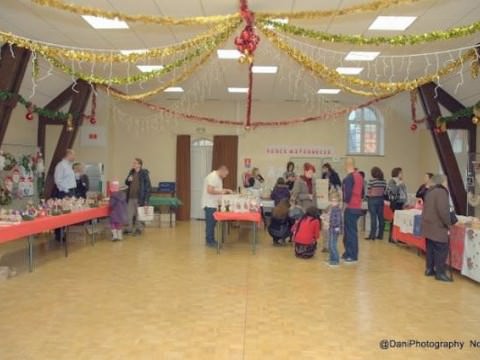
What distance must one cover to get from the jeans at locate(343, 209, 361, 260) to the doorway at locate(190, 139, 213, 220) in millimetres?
6719

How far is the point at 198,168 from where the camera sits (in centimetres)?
1304

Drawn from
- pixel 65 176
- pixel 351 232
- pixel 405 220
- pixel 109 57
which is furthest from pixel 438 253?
pixel 65 176

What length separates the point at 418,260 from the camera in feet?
23.3

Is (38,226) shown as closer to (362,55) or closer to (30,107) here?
(30,107)

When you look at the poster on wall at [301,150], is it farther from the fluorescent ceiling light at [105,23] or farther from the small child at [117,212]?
the fluorescent ceiling light at [105,23]

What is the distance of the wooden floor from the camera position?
136 inches

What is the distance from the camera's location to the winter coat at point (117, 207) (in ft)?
27.5

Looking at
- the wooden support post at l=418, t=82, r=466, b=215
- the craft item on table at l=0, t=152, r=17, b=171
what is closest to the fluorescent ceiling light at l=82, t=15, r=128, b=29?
the craft item on table at l=0, t=152, r=17, b=171

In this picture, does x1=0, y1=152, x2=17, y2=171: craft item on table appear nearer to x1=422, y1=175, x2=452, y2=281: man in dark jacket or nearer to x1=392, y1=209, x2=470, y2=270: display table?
x1=392, y1=209, x2=470, y2=270: display table

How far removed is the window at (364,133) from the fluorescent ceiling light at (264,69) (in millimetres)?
4290

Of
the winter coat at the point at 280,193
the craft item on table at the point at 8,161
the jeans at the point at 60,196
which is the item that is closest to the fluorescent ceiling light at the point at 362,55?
the winter coat at the point at 280,193

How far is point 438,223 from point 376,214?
3318mm

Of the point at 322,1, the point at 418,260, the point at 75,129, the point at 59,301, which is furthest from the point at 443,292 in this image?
the point at 75,129

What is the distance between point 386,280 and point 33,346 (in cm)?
407
